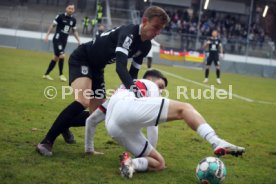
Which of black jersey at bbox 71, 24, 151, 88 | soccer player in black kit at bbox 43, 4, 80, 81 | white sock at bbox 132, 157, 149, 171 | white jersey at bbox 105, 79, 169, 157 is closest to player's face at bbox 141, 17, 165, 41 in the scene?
black jersey at bbox 71, 24, 151, 88

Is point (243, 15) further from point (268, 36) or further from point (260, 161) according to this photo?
point (260, 161)

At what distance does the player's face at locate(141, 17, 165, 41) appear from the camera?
5008mm

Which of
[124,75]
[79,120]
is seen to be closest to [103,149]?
[79,120]

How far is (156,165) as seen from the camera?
5074mm

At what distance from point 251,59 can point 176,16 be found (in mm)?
7905

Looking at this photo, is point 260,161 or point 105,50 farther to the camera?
point 260,161

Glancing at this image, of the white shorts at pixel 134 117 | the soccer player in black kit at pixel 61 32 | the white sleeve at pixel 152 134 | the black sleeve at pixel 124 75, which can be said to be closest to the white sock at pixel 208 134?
the white shorts at pixel 134 117

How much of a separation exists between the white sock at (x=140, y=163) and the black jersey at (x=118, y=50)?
0.84 metres

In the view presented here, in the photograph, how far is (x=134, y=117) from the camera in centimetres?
448

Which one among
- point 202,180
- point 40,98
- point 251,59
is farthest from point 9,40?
point 202,180

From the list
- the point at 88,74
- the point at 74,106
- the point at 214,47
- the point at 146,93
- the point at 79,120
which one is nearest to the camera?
the point at 146,93

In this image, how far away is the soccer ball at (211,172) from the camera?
450 centimetres

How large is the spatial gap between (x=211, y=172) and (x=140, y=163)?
33.2 inches

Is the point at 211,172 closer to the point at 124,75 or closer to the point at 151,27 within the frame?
the point at 124,75
